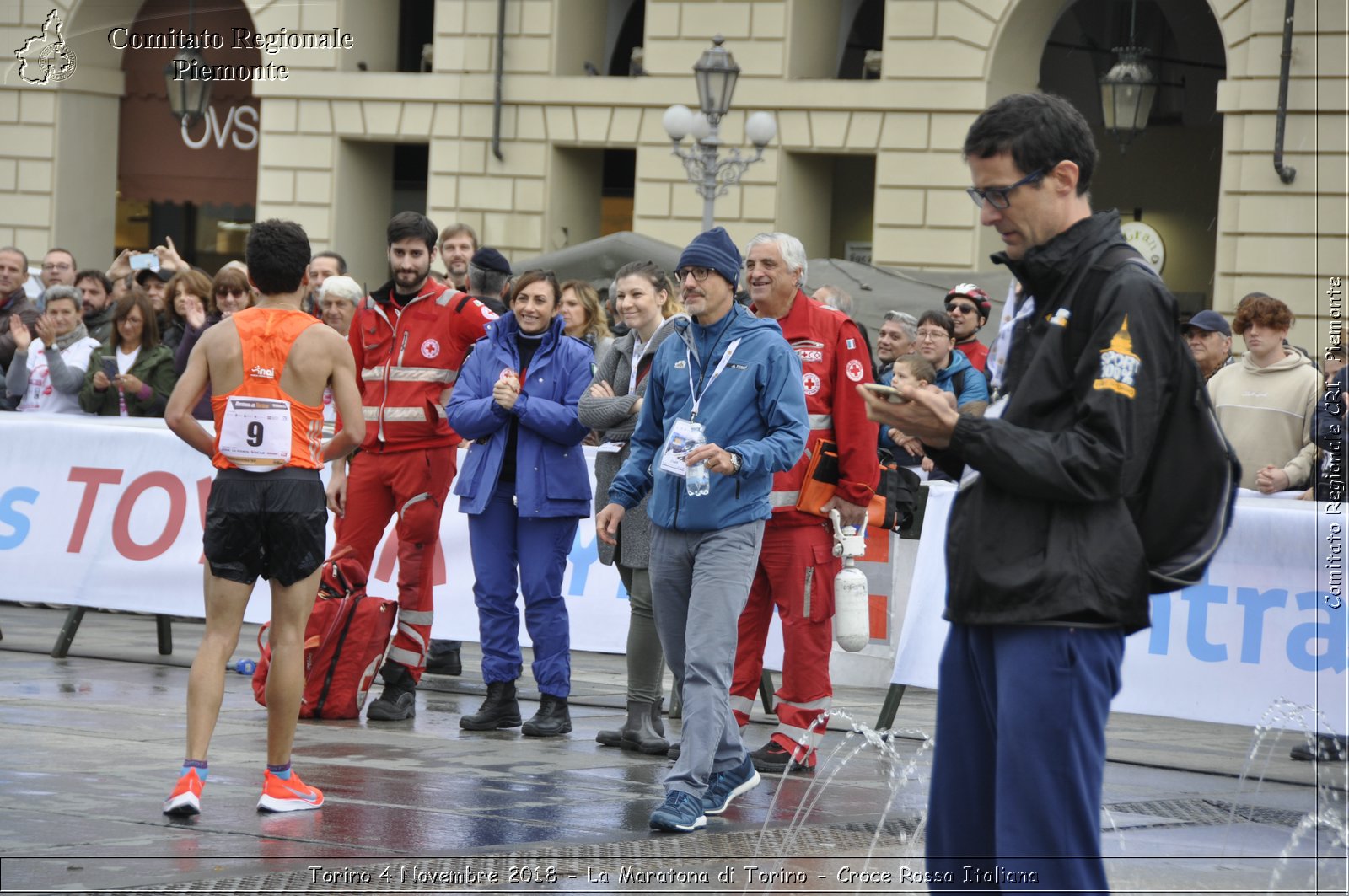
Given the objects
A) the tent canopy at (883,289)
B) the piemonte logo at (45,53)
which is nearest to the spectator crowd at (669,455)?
the tent canopy at (883,289)

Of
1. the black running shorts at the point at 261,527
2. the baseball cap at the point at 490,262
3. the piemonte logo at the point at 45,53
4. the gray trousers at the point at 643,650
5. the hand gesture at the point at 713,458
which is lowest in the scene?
the gray trousers at the point at 643,650

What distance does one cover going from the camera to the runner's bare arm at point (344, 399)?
270 inches

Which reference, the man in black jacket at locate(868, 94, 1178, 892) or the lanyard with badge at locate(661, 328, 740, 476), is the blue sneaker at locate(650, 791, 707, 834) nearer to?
the lanyard with badge at locate(661, 328, 740, 476)

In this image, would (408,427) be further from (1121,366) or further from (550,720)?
(1121,366)

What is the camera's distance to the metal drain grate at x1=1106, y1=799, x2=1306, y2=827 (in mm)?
7508

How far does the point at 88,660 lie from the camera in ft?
35.3

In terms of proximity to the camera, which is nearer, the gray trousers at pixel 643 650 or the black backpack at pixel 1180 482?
the black backpack at pixel 1180 482

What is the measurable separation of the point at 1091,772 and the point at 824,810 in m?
A: 3.62

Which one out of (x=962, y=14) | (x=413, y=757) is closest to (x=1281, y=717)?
(x=413, y=757)

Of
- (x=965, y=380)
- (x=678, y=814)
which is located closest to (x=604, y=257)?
(x=965, y=380)

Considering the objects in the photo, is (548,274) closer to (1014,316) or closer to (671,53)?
(1014,316)

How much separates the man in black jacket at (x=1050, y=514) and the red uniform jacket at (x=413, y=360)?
5643 mm

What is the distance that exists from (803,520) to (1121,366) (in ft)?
14.1

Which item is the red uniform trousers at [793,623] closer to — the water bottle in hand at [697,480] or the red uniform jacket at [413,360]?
the water bottle in hand at [697,480]
